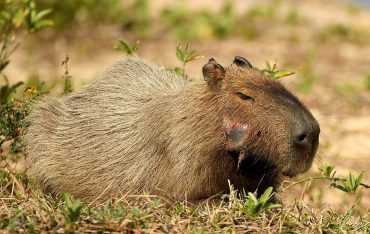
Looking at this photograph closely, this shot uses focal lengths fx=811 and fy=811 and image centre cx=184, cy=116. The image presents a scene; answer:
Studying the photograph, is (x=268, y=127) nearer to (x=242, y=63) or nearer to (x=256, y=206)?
(x=256, y=206)

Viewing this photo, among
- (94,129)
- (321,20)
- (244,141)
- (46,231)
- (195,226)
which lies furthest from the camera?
(321,20)

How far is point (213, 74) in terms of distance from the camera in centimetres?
472

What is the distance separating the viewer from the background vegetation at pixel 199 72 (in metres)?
4.09

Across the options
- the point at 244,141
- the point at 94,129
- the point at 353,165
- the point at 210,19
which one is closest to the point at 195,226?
the point at 244,141

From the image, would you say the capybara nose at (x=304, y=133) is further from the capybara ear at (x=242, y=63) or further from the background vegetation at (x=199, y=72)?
the capybara ear at (x=242, y=63)

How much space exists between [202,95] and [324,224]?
3.38ft

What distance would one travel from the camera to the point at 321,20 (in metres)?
13.3

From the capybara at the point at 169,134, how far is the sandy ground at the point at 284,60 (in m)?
2.91

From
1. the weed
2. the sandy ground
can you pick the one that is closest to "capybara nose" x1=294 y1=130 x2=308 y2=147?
the sandy ground

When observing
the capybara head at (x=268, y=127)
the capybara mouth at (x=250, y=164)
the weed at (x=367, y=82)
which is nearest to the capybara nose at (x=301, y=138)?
the capybara head at (x=268, y=127)

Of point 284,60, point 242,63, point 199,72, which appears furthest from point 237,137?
point 284,60

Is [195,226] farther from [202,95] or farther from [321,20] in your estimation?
[321,20]

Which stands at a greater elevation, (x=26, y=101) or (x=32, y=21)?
(x=32, y=21)

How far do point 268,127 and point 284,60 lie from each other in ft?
20.6
